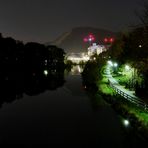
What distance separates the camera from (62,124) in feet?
75.8

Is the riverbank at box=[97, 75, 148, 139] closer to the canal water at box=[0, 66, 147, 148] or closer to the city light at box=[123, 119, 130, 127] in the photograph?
the city light at box=[123, 119, 130, 127]

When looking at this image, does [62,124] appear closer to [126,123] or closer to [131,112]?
[126,123]

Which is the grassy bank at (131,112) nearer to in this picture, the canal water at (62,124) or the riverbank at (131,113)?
the riverbank at (131,113)

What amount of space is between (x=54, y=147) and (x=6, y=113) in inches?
437

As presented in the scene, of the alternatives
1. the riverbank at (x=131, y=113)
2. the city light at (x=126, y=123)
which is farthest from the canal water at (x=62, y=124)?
the riverbank at (x=131, y=113)

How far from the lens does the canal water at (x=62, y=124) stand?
18766 mm

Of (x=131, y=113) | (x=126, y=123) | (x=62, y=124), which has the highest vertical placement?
(x=131, y=113)

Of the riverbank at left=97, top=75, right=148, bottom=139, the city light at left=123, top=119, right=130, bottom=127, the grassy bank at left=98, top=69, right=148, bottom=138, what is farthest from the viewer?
the city light at left=123, top=119, right=130, bottom=127

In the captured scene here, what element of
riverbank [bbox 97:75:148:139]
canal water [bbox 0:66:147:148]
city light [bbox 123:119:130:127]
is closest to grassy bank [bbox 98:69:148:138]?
riverbank [bbox 97:75:148:139]

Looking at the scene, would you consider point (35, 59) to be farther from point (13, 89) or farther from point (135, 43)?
point (135, 43)

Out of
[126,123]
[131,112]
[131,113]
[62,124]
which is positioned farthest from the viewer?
[62,124]

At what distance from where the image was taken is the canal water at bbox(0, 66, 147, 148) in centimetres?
1877

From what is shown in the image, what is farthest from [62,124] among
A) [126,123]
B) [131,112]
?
[131,112]

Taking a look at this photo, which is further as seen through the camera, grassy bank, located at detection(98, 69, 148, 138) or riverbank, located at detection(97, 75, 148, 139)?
grassy bank, located at detection(98, 69, 148, 138)
